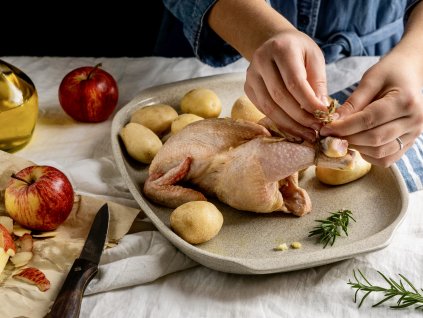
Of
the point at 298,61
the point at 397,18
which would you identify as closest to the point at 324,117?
the point at 298,61

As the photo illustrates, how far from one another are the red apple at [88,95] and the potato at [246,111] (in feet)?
1.18

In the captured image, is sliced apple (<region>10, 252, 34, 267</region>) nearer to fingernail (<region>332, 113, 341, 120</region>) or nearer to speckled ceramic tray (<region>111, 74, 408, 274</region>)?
speckled ceramic tray (<region>111, 74, 408, 274</region>)

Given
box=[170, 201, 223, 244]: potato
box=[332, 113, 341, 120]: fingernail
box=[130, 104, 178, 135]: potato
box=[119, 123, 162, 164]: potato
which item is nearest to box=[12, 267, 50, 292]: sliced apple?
box=[170, 201, 223, 244]: potato

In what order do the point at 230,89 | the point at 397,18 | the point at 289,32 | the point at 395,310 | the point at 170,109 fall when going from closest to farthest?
the point at 395,310 → the point at 289,32 → the point at 170,109 → the point at 230,89 → the point at 397,18

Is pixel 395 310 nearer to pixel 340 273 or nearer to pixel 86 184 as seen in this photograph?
pixel 340 273

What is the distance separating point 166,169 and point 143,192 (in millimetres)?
66

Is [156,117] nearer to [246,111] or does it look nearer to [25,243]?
[246,111]

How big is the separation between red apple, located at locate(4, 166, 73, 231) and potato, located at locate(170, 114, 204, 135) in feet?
0.97

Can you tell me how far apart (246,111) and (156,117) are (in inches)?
8.3

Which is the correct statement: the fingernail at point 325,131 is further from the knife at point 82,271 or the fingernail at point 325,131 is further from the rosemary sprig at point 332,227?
the knife at point 82,271

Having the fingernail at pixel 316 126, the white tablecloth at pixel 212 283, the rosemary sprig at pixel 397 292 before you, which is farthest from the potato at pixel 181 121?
the rosemary sprig at pixel 397 292

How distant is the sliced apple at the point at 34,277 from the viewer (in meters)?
1.23

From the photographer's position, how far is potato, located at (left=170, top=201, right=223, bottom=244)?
1271mm

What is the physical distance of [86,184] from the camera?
151cm
